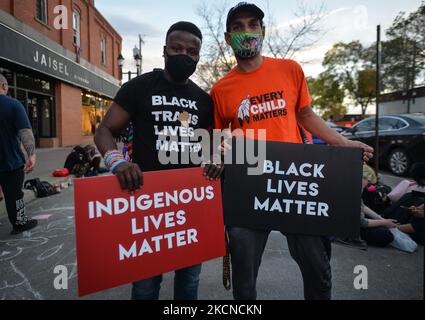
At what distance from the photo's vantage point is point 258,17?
6.25 ft

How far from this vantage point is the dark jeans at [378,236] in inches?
136

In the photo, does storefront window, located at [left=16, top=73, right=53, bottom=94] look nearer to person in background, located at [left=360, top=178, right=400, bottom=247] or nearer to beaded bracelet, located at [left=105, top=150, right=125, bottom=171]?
beaded bracelet, located at [left=105, top=150, right=125, bottom=171]

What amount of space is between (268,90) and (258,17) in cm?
53

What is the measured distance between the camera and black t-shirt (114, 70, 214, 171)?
5.51 ft

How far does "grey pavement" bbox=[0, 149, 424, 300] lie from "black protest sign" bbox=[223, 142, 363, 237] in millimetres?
1106

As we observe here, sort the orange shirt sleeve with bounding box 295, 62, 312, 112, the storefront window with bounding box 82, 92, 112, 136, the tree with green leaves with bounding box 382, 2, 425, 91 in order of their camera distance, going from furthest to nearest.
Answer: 1. the tree with green leaves with bounding box 382, 2, 425, 91
2. the storefront window with bounding box 82, 92, 112, 136
3. the orange shirt sleeve with bounding box 295, 62, 312, 112

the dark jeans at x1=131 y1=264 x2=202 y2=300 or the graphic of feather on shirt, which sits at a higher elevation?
the graphic of feather on shirt

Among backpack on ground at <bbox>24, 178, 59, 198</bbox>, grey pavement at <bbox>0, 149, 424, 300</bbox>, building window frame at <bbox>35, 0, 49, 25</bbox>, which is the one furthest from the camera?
building window frame at <bbox>35, 0, 49, 25</bbox>

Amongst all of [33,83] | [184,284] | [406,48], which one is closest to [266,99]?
[184,284]

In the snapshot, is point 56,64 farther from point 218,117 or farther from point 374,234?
point 374,234

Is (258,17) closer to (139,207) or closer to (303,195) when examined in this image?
(303,195)

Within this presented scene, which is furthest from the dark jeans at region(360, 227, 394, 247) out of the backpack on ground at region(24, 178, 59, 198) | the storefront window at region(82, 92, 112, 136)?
the storefront window at region(82, 92, 112, 136)

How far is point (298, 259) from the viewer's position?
1687 millimetres
